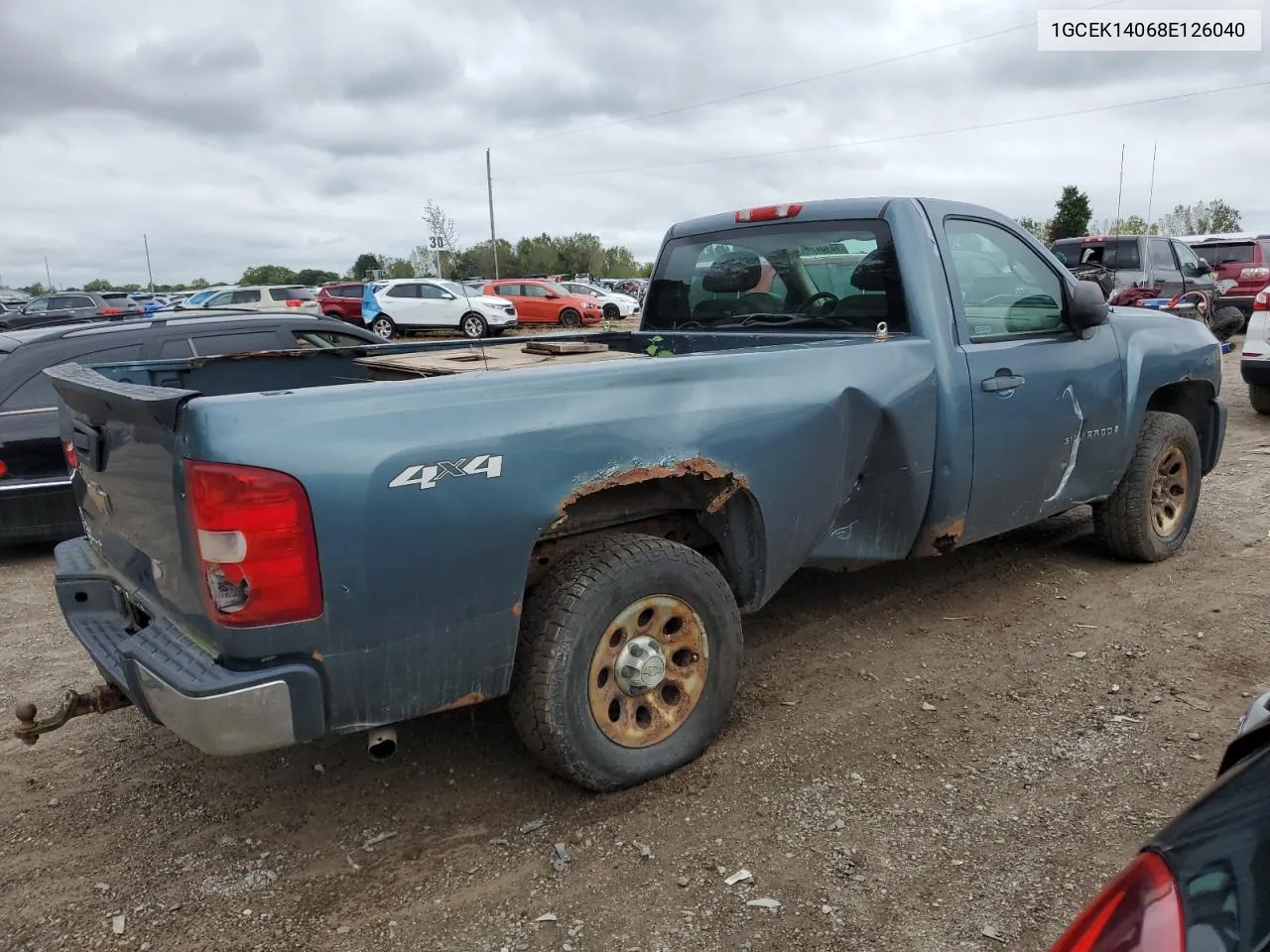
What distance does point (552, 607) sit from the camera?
290 centimetres

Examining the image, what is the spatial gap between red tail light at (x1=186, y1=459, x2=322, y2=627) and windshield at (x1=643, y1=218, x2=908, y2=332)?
8.45ft

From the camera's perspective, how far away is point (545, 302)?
3033cm

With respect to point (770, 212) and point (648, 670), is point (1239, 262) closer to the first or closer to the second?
point (770, 212)

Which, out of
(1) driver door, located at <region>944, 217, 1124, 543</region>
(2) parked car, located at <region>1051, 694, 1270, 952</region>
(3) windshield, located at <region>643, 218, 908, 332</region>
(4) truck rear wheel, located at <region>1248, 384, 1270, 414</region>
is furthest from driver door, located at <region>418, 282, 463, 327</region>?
(2) parked car, located at <region>1051, 694, 1270, 952</region>

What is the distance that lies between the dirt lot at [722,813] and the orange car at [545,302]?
86.8 feet

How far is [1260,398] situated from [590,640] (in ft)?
31.4

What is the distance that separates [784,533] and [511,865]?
1.41 meters

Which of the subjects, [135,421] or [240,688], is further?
[135,421]

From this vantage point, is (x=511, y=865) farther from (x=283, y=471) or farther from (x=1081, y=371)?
(x=1081, y=371)

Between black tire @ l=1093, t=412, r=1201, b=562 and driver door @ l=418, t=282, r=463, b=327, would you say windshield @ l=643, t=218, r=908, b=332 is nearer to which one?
black tire @ l=1093, t=412, r=1201, b=562

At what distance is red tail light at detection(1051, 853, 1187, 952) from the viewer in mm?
1212

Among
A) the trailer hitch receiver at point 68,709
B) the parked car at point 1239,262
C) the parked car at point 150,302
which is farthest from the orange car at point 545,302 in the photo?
the trailer hitch receiver at point 68,709

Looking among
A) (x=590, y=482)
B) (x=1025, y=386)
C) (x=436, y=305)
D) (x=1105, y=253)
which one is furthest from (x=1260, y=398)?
(x=436, y=305)

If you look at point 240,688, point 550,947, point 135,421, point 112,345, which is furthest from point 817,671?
point 112,345
